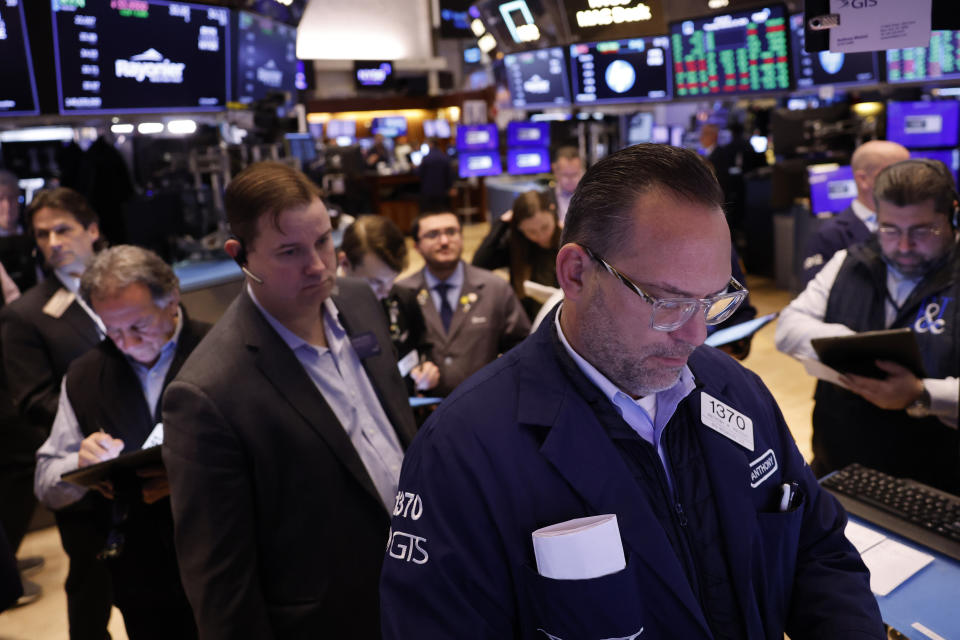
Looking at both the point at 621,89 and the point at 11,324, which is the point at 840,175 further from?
the point at 11,324

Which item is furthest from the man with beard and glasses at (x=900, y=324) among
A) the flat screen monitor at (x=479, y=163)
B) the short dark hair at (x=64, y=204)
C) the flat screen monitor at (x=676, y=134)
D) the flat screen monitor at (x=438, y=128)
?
the flat screen monitor at (x=438, y=128)

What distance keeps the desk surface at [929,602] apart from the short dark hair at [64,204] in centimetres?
333

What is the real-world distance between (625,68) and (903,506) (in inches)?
197

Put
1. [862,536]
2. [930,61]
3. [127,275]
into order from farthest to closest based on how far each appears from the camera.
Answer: [930,61], [127,275], [862,536]

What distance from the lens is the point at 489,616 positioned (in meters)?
1.10

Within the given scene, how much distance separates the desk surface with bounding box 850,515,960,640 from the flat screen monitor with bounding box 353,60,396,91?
1622 cm

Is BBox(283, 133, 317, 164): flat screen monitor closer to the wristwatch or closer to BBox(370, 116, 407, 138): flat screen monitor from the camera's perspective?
the wristwatch

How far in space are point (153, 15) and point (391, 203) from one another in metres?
9.53

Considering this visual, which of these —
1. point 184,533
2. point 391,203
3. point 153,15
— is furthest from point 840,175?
point 391,203

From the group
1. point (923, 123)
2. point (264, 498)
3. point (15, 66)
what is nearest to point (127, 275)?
point (264, 498)

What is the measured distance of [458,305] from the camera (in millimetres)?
3467

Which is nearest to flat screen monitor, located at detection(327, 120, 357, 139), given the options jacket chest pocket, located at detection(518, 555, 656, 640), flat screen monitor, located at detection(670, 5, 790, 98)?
flat screen monitor, located at detection(670, 5, 790, 98)

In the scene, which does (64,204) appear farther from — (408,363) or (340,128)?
(340,128)

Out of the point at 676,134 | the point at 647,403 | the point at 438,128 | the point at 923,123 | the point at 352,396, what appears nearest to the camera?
the point at 647,403
